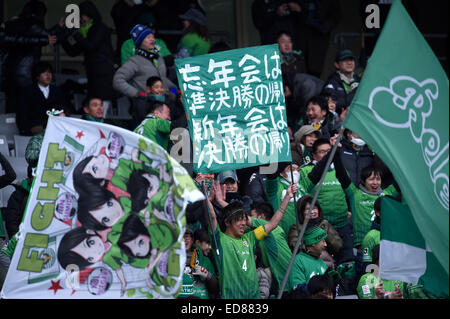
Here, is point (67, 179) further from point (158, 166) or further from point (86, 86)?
point (86, 86)

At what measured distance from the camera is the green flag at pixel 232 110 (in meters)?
8.59

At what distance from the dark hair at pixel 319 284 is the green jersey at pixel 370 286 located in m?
0.42

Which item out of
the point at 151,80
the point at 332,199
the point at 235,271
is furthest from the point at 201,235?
the point at 151,80

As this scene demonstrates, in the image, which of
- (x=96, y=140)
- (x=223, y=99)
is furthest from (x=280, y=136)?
(x=96, y=140)

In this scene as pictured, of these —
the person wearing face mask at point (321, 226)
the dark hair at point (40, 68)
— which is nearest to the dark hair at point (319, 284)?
the person wearing face mask at point (321, 226)

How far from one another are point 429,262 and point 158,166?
82.2 inches

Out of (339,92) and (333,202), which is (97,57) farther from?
(333,202)

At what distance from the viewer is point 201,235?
9273mm

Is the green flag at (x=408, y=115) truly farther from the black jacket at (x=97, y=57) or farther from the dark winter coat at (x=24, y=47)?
the dark winter coat at (x=24, y=47)

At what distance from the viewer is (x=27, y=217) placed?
7.46 meters

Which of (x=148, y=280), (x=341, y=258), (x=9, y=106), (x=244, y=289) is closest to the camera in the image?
(x=148, y=280)

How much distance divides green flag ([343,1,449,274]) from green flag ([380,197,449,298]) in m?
0.59

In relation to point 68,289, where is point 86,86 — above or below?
above

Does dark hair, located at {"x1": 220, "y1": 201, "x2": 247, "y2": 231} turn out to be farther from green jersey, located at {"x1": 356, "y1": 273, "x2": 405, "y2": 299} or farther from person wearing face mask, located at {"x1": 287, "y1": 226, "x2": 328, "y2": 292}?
green jersey, located at {"x1": 356, "y1": 273, "x2": 405, "y2": 299}
